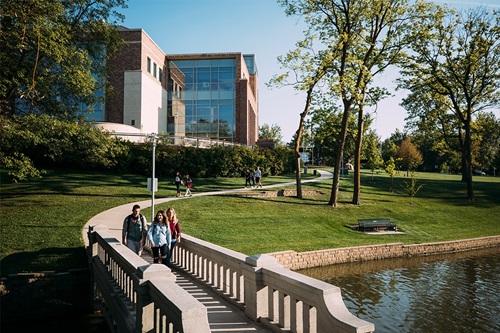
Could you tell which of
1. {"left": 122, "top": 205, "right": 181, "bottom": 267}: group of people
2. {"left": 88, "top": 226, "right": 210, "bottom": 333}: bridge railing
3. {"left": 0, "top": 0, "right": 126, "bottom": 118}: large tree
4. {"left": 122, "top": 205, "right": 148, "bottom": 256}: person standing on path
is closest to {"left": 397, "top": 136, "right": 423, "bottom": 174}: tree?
{"left": 0, "top": 0, "right": 126, "bottom": 118}: large tree

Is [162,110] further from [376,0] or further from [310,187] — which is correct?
Answer: [376,0]

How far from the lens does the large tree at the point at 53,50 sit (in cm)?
1570

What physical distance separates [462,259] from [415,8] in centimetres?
1750

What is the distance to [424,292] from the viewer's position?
44.8 feet

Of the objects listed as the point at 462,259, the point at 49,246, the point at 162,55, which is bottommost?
the point at 462,259

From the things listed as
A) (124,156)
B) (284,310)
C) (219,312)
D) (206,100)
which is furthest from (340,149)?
(206,100)

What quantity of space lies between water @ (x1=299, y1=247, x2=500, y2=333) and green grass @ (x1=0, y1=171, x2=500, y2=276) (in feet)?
8.93

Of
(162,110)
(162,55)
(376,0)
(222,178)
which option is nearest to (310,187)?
(222,178)

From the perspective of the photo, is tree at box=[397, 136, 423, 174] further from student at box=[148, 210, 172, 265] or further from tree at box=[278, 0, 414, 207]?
student at box=[148, 210, 172, 265]

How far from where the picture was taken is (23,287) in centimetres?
1139

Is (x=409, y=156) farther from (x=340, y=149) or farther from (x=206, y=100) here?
(x=340, y=149)

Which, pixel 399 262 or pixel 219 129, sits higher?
pixel 219 129

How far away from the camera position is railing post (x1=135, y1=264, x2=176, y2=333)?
5297 millimetres

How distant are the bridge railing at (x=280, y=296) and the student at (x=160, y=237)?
1.07 m
